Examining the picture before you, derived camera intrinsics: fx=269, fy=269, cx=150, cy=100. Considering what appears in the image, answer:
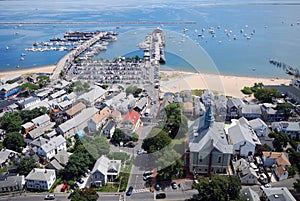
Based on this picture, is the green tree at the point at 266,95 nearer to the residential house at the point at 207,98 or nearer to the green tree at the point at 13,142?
the residential house at the point at 207,98

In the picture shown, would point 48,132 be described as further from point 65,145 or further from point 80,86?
point 80,86

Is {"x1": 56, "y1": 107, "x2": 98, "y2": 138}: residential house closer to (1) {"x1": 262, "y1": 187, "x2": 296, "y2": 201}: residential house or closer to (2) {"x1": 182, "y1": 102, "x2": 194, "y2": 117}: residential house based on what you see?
(2) {"x1": 182, "y1": 102, "x2": 194, "y2": 117}: residential house

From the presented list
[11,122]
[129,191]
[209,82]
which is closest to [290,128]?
[209,82]

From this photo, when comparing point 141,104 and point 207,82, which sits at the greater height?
point 207,82

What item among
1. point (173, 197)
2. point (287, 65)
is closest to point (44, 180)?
point (173, 197)

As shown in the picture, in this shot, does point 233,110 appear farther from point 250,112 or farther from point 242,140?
point 242,140

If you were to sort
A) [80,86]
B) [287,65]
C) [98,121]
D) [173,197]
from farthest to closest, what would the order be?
[287,65] → [80,86] → [98,121] → [173,197]
